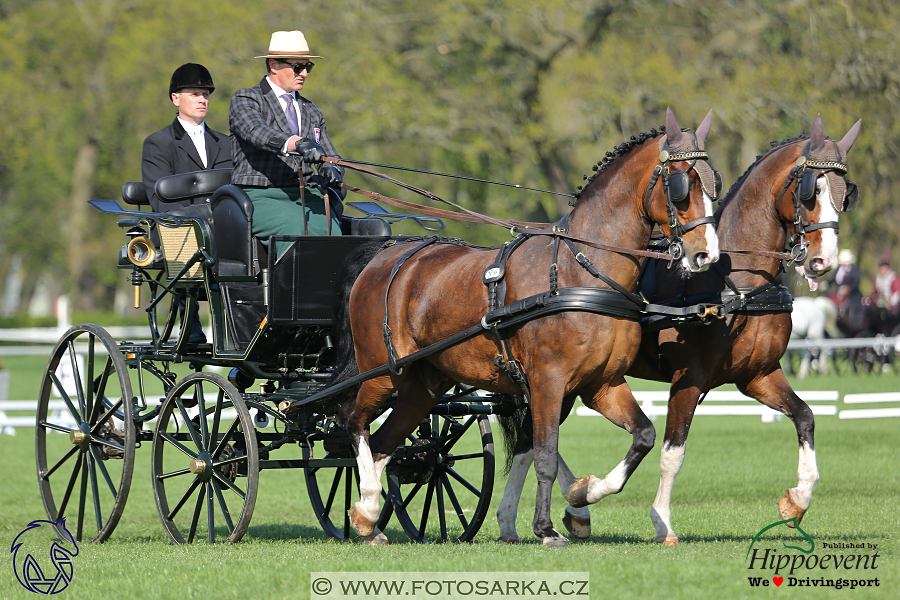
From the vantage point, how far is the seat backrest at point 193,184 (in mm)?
7695

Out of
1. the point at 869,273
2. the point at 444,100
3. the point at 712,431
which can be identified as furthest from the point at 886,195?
the point at 712,431

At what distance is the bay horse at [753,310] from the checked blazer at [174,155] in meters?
3.55

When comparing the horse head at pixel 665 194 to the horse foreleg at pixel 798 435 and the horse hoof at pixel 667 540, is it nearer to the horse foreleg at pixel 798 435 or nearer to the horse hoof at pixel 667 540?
the horse foreleg at pixel 798 435

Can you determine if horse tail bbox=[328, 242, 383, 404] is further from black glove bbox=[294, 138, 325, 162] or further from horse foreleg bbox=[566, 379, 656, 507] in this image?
horse foreleg bbox=[566, 379, 656, 507]

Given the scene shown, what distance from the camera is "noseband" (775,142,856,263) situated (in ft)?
20.9

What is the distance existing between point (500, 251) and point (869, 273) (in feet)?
104

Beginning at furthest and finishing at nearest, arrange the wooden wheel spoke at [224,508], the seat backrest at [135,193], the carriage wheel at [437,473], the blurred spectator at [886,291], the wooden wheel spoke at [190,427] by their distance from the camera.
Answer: the blurred spectator at [886,291], the seat backrest at [135,193], the carriage wheel at [437,473], the wooden wheel spoke at [190,427], the wooden wheel spoke at [224,508]

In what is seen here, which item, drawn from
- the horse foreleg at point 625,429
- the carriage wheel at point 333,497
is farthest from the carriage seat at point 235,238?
the horse foreleg at point 625,429

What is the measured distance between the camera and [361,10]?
27.2 meters

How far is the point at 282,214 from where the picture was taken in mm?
7363

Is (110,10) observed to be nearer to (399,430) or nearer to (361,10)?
(361,10)

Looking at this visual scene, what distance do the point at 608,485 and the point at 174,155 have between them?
4.25 m

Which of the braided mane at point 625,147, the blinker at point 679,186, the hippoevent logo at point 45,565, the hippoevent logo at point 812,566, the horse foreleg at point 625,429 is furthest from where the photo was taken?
the braided mane at point 625,147

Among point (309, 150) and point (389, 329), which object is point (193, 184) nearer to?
point (309, 150)
